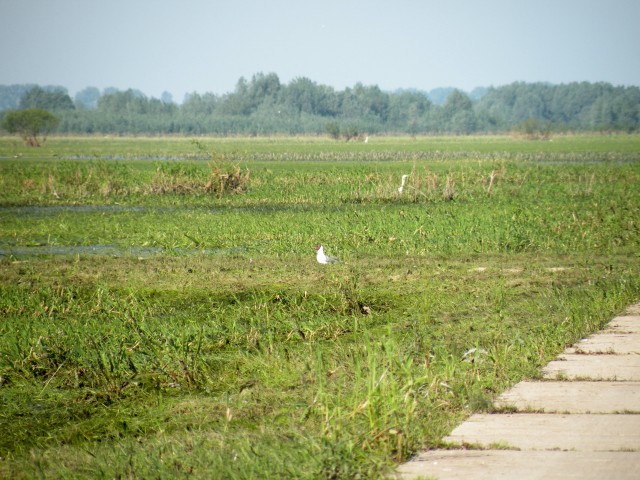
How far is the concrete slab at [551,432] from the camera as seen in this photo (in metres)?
5.95

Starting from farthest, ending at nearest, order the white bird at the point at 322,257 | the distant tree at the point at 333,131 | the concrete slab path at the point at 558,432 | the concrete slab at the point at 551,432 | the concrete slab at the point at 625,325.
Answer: the distant tree at the point at 333,131 → the white bird at the point at 322,257 → the concrete slab at the point at 625,325 → the concrete slab at the point at 551,432 → the concrete slab path at the point at 558,432

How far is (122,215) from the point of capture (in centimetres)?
2461

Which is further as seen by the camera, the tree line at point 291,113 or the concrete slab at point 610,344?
the tree line at point 291,113

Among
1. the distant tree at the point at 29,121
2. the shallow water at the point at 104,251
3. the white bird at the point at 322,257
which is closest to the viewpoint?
the white bird at the point at 322,257

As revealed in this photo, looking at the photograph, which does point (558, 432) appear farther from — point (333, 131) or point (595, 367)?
point (333, 131)

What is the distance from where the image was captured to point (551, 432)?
6.21 meters

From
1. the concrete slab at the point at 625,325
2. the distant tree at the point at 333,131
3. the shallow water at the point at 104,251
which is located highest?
the distant tree at the point at 333,131

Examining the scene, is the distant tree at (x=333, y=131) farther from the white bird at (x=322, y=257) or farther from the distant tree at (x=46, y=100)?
the white bird at (x=322, y=257)

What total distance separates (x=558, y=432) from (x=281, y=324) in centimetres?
547

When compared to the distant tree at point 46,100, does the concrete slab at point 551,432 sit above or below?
below

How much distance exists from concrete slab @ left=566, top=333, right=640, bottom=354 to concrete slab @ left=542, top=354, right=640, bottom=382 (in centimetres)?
20

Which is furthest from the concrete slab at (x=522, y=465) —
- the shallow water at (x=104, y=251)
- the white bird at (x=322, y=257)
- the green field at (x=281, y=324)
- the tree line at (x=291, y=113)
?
the tree line at (x=291, y=113)

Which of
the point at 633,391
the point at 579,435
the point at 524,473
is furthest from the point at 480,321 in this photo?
the point at 524,473

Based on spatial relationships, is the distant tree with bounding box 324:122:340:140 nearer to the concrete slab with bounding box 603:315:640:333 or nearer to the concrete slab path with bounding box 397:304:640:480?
the concrete slab with bounding box 603:315:640:333
